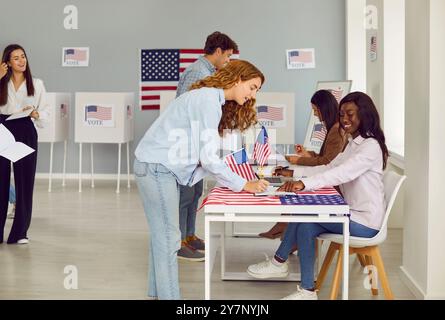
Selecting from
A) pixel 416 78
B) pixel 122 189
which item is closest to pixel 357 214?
pixel 416 78

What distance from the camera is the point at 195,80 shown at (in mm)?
5062

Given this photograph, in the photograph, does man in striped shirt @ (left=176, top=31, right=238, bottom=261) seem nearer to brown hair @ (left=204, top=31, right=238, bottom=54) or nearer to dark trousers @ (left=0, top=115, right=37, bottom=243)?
brown hair @ (left=204, top=31, right=238, bottom=54)

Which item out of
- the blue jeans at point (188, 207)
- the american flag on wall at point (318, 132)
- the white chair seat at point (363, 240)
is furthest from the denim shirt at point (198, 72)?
the american flag on wall at point (318, 132)

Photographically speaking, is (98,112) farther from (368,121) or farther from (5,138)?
(368,121)

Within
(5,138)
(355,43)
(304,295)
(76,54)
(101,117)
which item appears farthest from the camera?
(76,54)

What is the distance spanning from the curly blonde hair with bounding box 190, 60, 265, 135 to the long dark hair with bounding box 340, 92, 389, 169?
656 millimetres

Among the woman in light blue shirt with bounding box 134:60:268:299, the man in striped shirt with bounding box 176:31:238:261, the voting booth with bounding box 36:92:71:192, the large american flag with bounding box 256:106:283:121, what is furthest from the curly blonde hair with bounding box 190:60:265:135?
the voting booth with bounding box 36:92:71:192

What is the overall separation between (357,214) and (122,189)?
18.5 feet

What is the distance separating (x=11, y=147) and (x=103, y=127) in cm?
381

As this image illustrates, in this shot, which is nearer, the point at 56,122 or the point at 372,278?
the point at 372,278

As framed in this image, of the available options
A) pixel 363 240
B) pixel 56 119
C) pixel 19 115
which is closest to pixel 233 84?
pixel 363 240

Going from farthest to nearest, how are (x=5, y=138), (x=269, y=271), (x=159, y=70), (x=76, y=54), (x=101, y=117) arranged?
1. (x=76, y=54)
2. (x=159, y=70)
3. (x=101, y=117)
4. (x=5, y=138)
5. (x=269, y=271)

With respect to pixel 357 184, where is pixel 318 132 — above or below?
above

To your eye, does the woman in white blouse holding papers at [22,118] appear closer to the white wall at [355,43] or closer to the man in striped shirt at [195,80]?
the man in striped shirt at [195,80]
